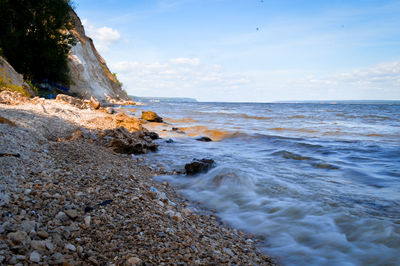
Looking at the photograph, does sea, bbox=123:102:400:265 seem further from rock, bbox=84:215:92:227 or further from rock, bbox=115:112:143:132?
rock, bbox=84:215:92:227

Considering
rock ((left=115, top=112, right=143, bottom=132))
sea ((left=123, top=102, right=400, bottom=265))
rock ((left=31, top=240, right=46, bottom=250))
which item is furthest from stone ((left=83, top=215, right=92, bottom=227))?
rock ((left=115, top=112, right=143, bottom=132))

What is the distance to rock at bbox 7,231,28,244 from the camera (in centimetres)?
173

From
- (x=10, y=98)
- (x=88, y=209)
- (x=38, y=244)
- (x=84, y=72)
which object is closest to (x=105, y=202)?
(x=88, y=209)

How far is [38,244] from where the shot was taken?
5.81ft

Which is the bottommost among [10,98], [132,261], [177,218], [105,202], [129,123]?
[177,218]

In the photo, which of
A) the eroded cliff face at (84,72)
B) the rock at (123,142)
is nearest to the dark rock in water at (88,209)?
the rock at (123,142)

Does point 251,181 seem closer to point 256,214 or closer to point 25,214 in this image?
point 256,214

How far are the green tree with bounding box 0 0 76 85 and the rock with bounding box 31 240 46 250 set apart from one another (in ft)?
64.3

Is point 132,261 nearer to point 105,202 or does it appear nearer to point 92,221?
point 92,221

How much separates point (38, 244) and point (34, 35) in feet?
74.9

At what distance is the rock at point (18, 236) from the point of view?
173 centimetres

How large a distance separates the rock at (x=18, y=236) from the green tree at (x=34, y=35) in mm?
19504

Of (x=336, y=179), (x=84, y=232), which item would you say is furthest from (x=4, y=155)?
(x=336, y=179)

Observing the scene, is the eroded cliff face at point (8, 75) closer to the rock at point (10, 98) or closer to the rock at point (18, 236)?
the rock at point (10, 98)
